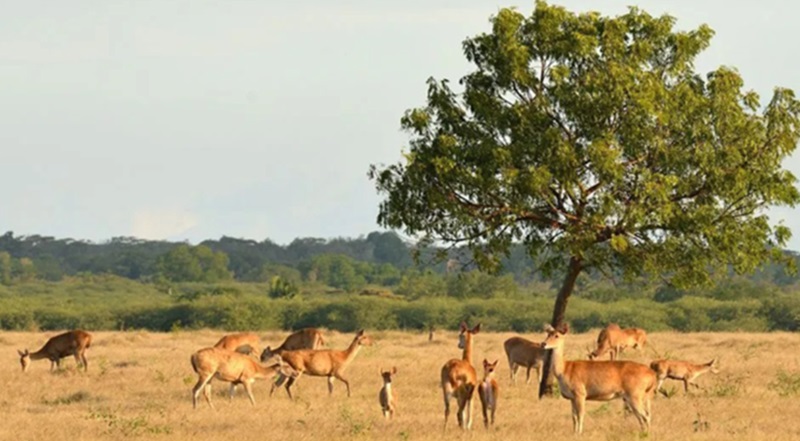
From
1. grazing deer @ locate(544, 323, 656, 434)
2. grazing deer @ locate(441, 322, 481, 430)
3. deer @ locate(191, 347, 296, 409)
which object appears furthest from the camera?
deer @ locate(191, 347, 296, 409)

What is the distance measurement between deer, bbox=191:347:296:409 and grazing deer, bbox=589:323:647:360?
31.3ft

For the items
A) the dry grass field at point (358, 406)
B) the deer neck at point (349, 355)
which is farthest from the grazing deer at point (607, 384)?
the deer neck at point (349, 355)

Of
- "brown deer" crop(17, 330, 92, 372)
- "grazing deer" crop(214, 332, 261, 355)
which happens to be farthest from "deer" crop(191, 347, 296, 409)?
"brown deer" crop(17, 330, 92, 372)

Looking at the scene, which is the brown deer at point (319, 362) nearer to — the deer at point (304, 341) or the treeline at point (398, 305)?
the treeline at point (398, 305)

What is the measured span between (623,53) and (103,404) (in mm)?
10395

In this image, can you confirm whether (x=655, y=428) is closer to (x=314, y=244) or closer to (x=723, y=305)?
(x=723, y=305)

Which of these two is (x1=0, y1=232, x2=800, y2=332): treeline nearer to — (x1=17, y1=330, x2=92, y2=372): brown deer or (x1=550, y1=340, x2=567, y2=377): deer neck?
(x1=550, y1=340, x2=567, y2=377): deer neck

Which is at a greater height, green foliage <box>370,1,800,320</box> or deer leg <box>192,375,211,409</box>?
green foliage <box>370,1,800,320</box>

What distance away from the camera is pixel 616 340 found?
3241 cm

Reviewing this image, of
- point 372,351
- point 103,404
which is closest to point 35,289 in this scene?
point 372,351

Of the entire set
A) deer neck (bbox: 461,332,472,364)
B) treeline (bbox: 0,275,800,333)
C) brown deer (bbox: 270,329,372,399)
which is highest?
treeline (bbox: 0,275,800,333)

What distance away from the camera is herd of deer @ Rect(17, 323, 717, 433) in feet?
63.1

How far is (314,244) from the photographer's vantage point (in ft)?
625

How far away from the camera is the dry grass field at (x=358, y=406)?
19266mm
